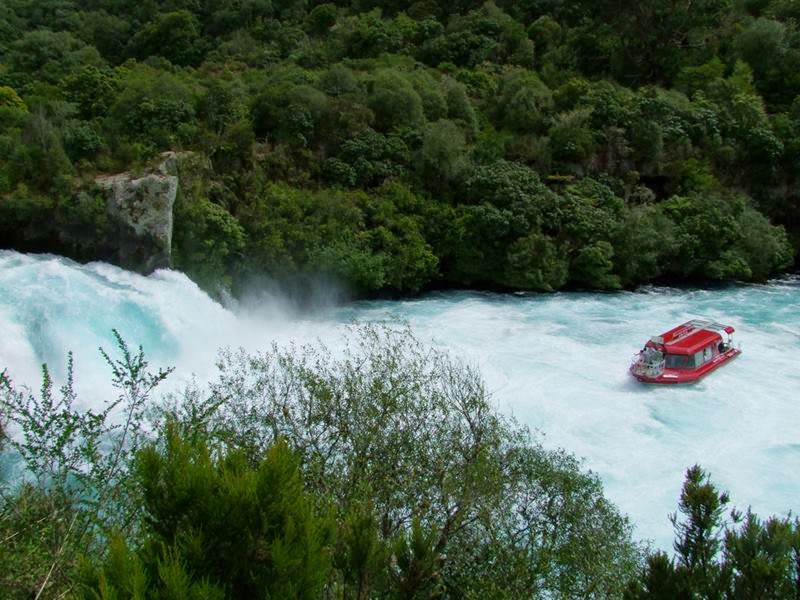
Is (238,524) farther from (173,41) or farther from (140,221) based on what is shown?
(173,41)

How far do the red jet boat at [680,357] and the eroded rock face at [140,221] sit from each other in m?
12.8

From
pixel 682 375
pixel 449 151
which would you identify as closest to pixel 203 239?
pixel 449 151

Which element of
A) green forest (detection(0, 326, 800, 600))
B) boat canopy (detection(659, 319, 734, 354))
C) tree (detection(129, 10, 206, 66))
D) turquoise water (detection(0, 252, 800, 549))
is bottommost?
turquoise water (detection(0, 252, 800, 549))

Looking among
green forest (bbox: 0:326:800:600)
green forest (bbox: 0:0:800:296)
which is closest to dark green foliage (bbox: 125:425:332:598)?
green forest (bbox: 0:326:800:600)

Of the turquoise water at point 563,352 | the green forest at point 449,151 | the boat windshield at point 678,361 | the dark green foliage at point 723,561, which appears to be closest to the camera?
the dark green foliage at point 723,561

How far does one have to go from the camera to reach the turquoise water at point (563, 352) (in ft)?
47.3

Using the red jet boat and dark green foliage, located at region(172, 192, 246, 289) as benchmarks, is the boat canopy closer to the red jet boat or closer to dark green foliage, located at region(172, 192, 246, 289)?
the red jet boat

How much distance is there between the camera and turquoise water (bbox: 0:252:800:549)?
47.3ft

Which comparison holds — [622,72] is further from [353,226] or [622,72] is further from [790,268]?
[353,226]

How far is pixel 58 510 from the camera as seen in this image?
253 inches

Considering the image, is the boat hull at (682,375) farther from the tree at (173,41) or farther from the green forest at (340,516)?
the tree at (173,41)

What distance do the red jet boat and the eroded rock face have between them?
1282 cm

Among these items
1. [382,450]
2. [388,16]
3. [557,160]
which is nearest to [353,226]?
[557,160]

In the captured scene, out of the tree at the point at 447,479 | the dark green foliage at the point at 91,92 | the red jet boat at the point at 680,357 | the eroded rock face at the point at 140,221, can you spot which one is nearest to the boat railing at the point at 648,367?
the red jet boat at the point at 680,357
